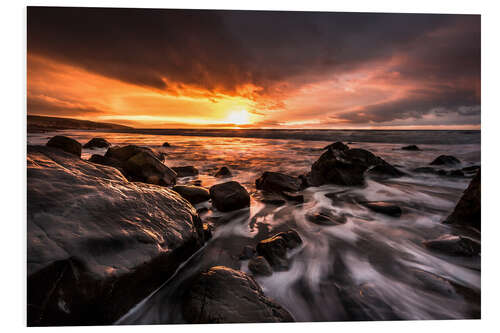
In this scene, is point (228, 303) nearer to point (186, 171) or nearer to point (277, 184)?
point (277, 184)

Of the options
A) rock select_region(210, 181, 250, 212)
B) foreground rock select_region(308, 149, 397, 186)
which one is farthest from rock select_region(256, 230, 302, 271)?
foreground rock select_region(308, 149, 397, 186)

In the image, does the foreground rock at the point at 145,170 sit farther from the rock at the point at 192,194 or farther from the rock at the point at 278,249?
the rock at the point at 278,249

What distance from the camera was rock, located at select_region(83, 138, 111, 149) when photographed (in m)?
6.69

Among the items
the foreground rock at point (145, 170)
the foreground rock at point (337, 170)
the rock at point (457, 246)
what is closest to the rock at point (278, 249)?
the rock at point (457, 246)

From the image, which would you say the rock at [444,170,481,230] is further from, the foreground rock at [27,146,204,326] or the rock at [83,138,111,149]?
the rock at [83,138,111,149]

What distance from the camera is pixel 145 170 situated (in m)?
3.60

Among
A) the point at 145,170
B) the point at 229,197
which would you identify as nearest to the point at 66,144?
the point at 145,170

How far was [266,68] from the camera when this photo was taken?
3.25 metres

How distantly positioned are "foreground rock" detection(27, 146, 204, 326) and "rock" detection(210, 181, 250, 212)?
0.92 m

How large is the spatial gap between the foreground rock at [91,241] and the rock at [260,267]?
589mm

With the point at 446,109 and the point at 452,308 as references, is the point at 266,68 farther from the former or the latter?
the point at 452,308

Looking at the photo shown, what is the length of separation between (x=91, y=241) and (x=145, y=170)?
2560 millimetres
